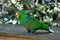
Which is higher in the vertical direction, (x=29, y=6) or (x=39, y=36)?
(x=29, y=6)

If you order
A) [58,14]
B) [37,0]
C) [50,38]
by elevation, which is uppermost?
[37,0]

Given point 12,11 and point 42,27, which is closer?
point 42,27

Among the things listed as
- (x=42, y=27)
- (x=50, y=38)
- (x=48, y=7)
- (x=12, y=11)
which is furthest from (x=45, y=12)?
(x=50, y=38)

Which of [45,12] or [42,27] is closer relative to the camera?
[42,27]

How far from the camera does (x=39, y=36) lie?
3.15ft

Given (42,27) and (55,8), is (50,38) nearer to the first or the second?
(42,27)

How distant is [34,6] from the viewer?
147 centimetres

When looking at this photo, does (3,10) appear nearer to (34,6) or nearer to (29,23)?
(34,6)

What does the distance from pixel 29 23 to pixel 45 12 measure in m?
0.43

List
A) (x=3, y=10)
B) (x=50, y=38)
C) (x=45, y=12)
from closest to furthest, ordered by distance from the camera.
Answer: (x=50, y=38) → (x=45, y=12) → (x=3, y=10)

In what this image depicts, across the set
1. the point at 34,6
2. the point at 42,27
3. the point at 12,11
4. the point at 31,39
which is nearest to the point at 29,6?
the point at 34,6

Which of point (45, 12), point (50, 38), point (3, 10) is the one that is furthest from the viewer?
point (3, 10)

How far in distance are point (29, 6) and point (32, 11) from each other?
5 cm

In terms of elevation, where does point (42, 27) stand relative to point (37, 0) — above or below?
below
